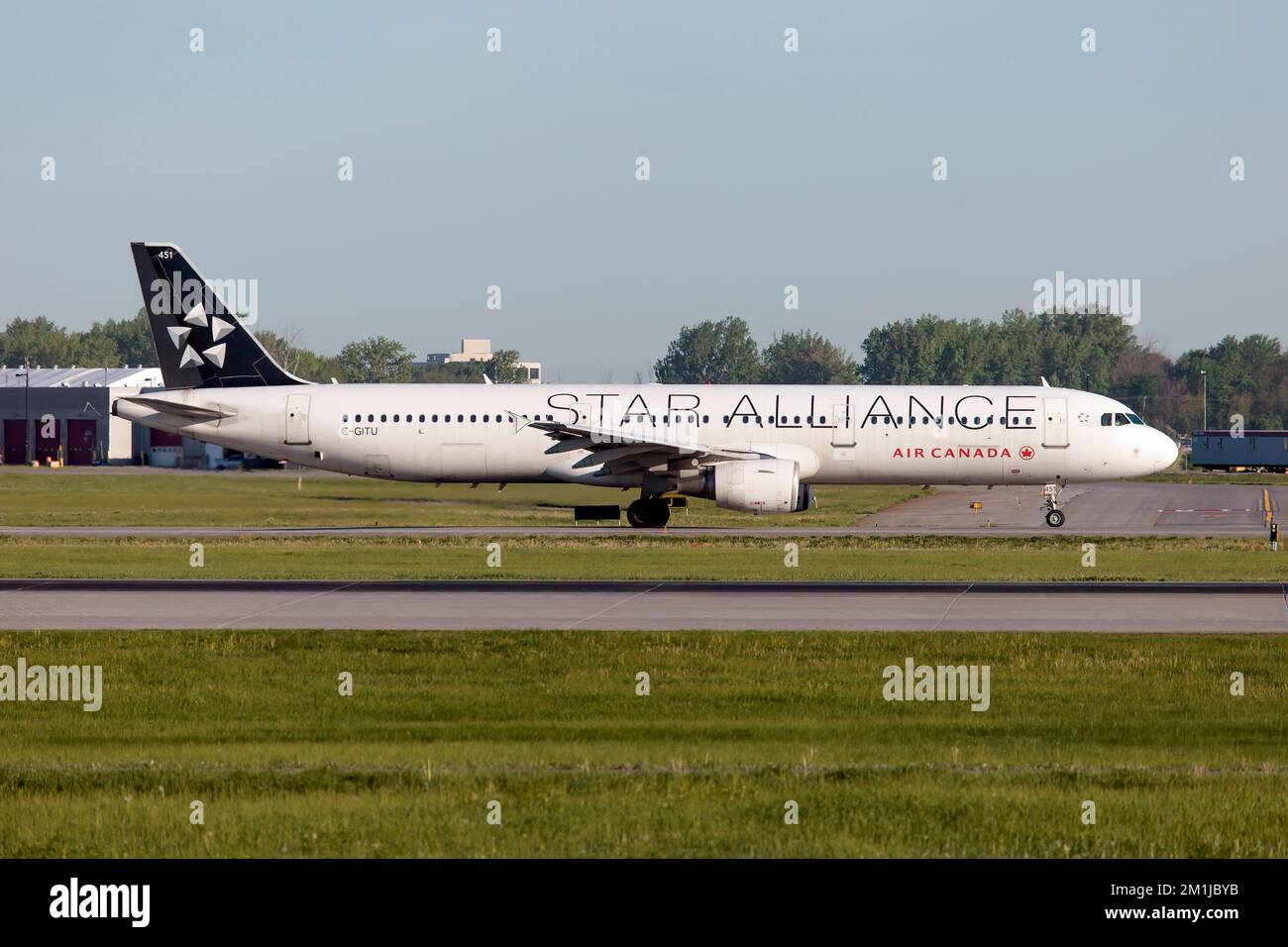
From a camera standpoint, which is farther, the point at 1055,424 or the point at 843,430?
the point at 1055,424

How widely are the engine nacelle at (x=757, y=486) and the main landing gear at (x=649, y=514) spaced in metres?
2.84

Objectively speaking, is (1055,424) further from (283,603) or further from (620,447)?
(283,603)

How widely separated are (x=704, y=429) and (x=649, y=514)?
327 centimetres

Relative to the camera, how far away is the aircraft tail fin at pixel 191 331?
159 ft

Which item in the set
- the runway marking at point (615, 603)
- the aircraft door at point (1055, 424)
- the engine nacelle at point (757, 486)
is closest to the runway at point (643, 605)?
the runway marking at point (615, 603)

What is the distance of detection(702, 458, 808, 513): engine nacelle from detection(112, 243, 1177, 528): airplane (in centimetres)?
139

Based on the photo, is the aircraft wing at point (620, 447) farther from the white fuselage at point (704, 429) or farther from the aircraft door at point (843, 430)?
the aircraft door at point (843, 430)

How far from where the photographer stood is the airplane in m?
47.7

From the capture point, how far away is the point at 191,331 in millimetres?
48688

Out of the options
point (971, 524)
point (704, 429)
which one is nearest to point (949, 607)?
point (704, 429)

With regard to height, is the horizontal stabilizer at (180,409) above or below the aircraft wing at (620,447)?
above

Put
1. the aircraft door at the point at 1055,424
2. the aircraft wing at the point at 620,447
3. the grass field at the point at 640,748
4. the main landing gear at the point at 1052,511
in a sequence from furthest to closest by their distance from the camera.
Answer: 1. the main landing gear at the point at 1052,511
2. the aircraft door at the point at 1055,424
3. the aircraft wing at the point at 620,447
4. the grass field at the point at 640,748

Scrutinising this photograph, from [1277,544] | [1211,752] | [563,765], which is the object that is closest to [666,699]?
[563,765]
